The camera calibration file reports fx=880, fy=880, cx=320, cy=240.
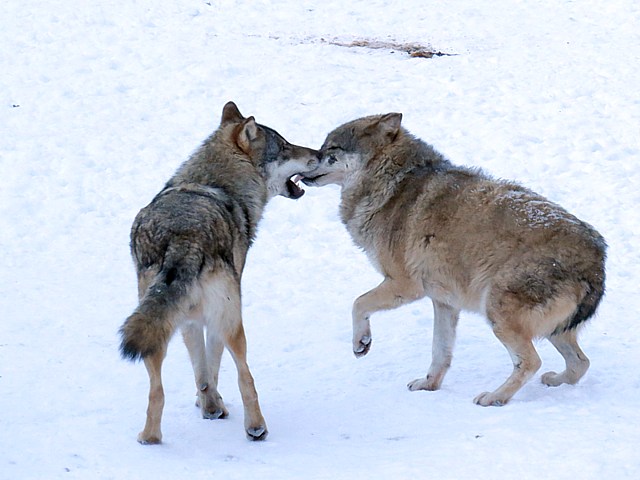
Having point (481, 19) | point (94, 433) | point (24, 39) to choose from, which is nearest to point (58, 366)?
point (94, 433)

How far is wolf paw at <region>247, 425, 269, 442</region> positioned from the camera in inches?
212

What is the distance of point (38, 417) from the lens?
5.77 m

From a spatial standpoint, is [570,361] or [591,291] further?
[570,361]

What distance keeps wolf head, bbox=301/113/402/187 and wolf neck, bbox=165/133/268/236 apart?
65 centimetres

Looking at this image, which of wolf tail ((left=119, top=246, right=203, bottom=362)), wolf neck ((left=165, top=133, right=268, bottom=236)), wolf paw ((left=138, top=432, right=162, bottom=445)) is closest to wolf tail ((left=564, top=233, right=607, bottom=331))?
wolf neck ((left=165, top=133, right=268, bottom=236))

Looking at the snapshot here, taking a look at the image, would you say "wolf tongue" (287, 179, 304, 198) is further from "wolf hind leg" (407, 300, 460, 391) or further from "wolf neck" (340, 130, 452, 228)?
"wolf hind leg" (407, 300, 460, 391)

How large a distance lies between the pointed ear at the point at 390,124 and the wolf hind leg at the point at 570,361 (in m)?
2.08

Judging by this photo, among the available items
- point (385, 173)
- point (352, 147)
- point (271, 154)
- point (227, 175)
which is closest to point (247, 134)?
point (271, 154)

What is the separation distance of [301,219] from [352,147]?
3.03 meters

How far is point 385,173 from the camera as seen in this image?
695 centimetres

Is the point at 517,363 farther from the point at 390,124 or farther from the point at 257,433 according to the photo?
the point at 390,124

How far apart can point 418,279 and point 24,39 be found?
35.3 feet

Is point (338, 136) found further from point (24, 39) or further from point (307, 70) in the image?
point (24, 39)

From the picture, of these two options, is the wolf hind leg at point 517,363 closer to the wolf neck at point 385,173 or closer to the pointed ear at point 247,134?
the wolf neck at point 385,173
